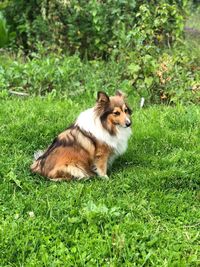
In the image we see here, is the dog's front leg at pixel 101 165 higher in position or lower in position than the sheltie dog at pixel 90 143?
lower

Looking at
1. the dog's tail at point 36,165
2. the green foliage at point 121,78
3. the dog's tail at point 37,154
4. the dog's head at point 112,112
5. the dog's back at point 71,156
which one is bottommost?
the green foliage at point 121,78

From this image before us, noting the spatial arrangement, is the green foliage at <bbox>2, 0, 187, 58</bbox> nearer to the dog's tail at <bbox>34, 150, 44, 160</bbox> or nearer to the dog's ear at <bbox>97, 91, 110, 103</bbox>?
the dog's tail at <bbox>34, 150, 44, 160</bbox>

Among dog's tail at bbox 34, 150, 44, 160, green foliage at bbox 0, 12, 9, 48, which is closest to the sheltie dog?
dog's tail at bbox 34, 150, 44, 160

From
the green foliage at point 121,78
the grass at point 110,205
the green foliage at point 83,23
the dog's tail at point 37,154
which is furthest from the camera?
the green foliage at point 83,23

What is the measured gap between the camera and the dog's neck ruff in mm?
4797

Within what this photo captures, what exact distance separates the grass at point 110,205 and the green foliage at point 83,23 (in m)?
3.55

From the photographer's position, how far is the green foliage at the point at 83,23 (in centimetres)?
919

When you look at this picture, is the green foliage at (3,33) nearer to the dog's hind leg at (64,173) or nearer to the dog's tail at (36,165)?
the dog's tail at (36,165)

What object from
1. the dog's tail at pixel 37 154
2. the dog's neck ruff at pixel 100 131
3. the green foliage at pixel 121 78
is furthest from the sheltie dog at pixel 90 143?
the green foliage at pixel 121 78

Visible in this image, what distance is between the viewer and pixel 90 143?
4.84m

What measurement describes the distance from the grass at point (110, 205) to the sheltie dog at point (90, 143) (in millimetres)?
137

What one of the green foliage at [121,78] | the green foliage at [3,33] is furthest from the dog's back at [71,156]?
the green foliage at [3,33]

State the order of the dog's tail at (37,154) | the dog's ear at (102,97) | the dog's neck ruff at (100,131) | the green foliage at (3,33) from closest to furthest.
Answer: the dog's ear at (102,97) < the dog's neck ruff at (100,131) < the dog's tail at (37,154) < the green foliage at (3,33)

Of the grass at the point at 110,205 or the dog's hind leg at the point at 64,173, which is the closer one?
the grass at the point at 110,205
